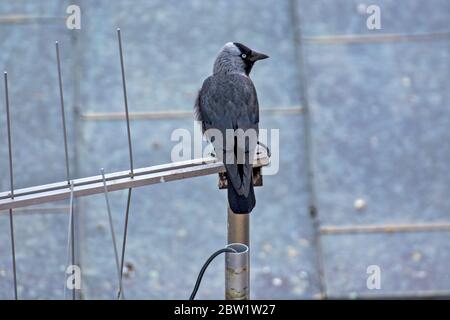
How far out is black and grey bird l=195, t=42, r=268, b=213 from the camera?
2.98 metres

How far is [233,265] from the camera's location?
2607mm

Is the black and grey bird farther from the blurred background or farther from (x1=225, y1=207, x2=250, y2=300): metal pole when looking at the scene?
the blurred background

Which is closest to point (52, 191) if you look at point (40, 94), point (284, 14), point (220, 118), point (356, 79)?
point (220, 118)

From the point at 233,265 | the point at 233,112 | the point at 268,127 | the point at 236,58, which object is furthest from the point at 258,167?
the point at 268,127

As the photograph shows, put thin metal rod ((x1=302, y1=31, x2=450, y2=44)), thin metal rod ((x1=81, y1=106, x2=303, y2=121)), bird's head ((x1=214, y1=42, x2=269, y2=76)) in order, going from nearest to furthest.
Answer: bird's head ((x1=214, y1=42, x2=269, y2=76))
thin metal rod ((x1=81, y1=106, x2=303, y2=121))
thin metal rod ((x1=302, y1=31, x2=450, y2=44))

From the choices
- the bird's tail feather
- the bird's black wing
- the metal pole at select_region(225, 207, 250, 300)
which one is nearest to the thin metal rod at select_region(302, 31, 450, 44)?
the bird's black wing

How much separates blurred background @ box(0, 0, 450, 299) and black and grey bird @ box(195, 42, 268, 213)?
0.90 m

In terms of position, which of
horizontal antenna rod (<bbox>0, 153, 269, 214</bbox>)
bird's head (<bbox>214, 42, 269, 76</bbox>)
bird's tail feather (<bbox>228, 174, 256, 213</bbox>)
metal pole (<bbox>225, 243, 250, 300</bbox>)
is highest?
bird's head (<bbox>214, 42, 269, 76</bbox>)

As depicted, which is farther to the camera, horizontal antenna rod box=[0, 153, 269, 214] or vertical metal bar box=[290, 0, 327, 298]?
vertical metal bar box=[290, 0, 327, 298]

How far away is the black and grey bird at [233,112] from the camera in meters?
2.98

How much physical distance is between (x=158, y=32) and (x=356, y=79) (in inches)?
57.7

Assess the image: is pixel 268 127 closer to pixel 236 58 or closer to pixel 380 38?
pixel 236 58

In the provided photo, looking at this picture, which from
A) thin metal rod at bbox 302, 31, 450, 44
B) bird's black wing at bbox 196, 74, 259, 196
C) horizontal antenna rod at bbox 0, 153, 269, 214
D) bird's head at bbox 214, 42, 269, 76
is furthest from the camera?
thin metal rod at bbox 302, 31, 450, 44
